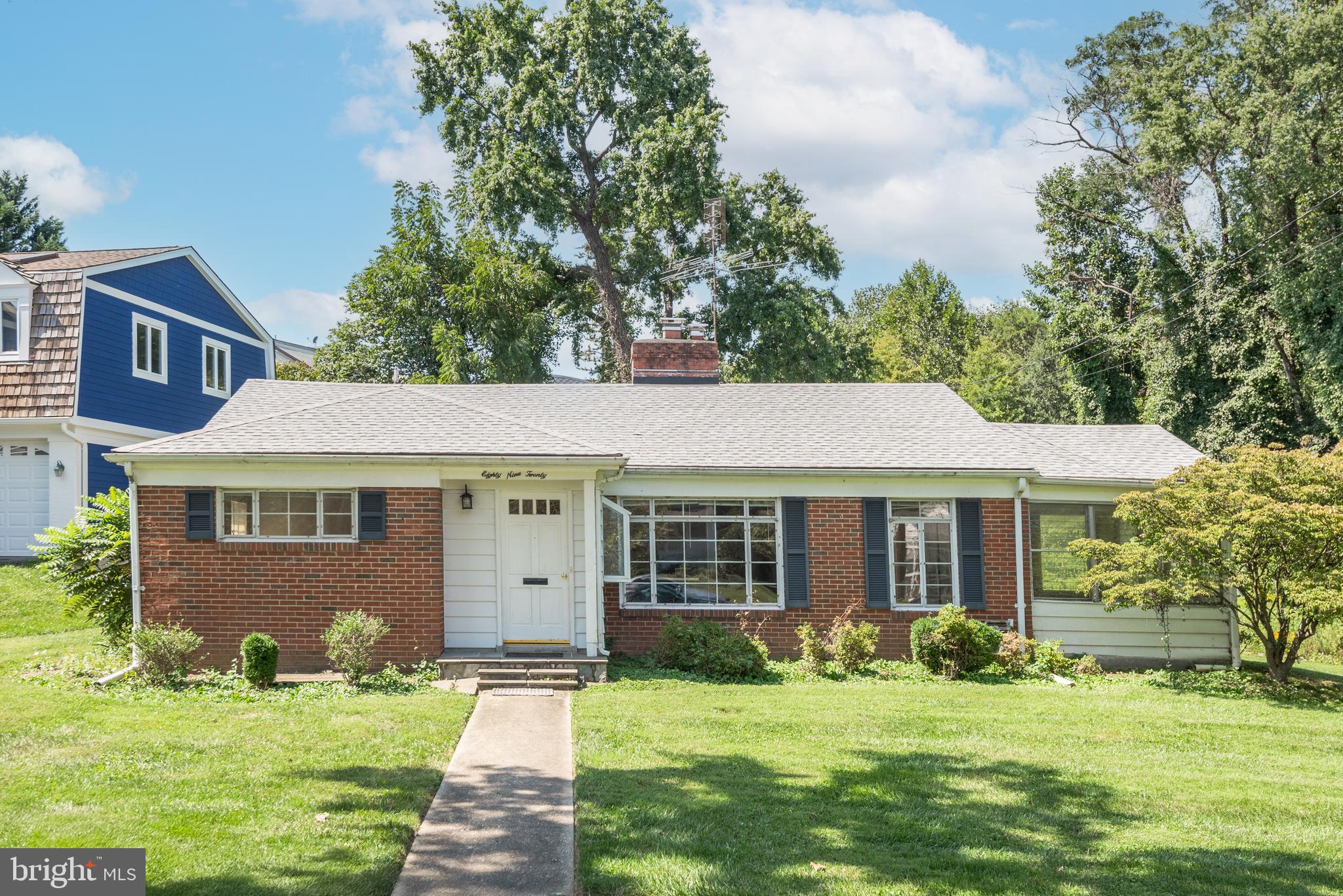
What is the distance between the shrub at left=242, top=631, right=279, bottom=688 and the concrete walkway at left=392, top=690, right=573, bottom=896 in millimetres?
3078

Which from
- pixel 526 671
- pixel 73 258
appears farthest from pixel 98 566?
pixel 73 258

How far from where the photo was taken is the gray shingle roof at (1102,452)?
1403cm

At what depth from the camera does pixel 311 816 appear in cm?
593

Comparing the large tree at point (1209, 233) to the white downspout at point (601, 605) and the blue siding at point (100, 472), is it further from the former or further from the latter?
the blue siding at point (100, 472)

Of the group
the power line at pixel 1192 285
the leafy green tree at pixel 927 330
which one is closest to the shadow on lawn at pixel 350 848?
the power line at pixel 1192 285

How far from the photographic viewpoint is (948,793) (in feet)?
22.7

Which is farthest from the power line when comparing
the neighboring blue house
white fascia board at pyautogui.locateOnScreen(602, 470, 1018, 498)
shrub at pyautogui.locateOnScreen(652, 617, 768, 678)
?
the neighboring blue house

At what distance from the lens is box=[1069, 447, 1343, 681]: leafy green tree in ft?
37.7

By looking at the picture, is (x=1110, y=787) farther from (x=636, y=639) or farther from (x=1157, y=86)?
(x=1157, y=86)

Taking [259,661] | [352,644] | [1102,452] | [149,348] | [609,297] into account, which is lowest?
[259,661]

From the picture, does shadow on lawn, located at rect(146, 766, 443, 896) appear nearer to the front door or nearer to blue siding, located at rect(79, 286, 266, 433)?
the front door

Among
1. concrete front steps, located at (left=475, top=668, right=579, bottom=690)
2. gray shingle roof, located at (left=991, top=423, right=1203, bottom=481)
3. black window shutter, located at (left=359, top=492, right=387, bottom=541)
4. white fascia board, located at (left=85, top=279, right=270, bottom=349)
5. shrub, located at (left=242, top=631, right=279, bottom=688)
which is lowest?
concrete front steps, located at (left=475, top=668, right=579, bottom=690)

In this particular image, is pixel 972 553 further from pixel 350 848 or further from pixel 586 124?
pixel 586 124
